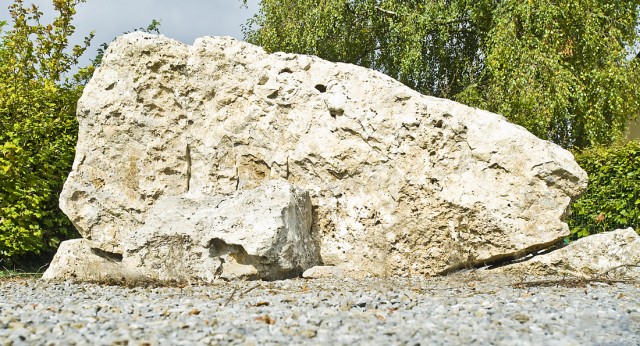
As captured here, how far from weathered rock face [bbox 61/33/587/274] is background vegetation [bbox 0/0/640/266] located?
1852 millimetres

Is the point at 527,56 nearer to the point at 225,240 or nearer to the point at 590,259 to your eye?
the point at 590,259

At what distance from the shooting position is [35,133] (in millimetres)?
10039

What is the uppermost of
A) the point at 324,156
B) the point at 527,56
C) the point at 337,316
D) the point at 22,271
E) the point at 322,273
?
the point at 527,56

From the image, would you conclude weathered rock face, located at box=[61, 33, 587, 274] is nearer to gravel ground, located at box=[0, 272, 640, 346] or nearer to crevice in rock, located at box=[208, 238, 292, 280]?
crevice in rock, located at box=[208, 238, 292, 280]

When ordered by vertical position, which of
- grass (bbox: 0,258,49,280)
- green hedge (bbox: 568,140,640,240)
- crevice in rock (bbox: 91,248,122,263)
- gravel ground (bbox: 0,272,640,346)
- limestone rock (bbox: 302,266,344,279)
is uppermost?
green hedge (bbox: 568,140,640,240)

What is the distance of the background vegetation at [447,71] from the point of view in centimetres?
987

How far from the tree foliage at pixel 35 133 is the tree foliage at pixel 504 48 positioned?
5462 millimetres

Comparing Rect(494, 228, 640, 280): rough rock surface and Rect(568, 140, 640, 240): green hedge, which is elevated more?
Rect(568, 140, 640, 240): green hedge

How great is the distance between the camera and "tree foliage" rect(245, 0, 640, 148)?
12.2 metres

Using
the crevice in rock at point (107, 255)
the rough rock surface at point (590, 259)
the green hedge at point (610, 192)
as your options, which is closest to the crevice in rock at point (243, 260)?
the crevice in rock at point (107, 255)

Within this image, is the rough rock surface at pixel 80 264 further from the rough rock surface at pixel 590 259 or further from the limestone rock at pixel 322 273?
the rough rock surface at pixel 590 259

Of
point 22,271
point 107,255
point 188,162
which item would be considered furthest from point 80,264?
point 22,271

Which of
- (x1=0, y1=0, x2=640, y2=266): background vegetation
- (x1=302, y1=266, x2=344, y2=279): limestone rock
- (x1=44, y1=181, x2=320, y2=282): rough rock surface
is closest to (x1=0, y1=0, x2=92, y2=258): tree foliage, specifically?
(x1=0, y1=0, x2=640, y2=266): background vegetation

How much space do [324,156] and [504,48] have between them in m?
5.94
